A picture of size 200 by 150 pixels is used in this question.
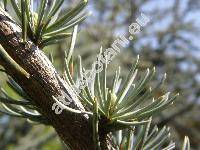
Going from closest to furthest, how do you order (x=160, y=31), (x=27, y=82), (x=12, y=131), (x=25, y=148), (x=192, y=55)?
(x=27, y=82)
(x=25, y=148)
(x=12, y=131)
(x=192, y=55)
(x=160, y=31)

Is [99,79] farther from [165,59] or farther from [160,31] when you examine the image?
[160,31]

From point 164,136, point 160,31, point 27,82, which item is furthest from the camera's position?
point 160,31

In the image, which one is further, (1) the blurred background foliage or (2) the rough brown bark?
(1) the blurred background foliage

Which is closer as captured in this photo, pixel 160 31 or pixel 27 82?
pixel 27 82

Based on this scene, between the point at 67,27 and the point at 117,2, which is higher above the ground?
the point at 67,27

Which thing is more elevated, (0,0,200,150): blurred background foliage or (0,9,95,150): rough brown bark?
(0,9,95,150): rough brown bark

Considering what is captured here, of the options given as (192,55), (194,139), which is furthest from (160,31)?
(194,139)

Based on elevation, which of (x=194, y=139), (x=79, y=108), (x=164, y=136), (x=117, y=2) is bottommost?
(x=194, y=139)

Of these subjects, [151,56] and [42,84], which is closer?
[42,84]
